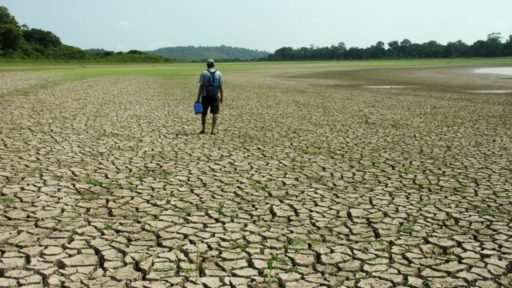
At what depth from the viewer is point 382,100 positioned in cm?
2302

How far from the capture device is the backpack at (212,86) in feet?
39.3

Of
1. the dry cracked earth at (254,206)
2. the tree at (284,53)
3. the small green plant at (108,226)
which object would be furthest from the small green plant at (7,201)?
the tree at (284,53)

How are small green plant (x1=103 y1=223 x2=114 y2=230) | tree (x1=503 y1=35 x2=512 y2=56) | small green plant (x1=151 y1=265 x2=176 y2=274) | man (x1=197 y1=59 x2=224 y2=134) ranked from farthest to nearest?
tree (x1=503 y1=35 x2=512 y2=56) → man (x1=197 y1=59 x2=224 y2=134) → small green plant (x1=103 y1=223 x2=114 y2=230) → small green plant (x1=151 y1=265 x2=176 y2=274)

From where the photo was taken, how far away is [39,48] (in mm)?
97188

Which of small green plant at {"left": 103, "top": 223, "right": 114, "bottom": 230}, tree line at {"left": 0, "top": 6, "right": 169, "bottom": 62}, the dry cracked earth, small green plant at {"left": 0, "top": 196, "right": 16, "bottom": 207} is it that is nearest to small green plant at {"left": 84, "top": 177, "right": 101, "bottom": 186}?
the dry cracked earth

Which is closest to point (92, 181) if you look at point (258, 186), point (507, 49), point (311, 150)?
point (258, 186)

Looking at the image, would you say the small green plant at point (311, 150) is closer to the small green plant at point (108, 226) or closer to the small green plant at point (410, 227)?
the small green plant at point (410, 227)

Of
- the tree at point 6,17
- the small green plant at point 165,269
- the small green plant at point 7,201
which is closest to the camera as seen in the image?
the small green plant at point 165,269

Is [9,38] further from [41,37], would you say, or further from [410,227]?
[410,227]

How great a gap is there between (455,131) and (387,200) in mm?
7790

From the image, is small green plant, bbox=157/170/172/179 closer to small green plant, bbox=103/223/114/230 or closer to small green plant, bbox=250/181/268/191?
small green plant, bbox=250/181/268/191

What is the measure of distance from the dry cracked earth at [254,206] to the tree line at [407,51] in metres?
147

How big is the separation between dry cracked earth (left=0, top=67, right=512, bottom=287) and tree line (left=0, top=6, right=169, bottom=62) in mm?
87417

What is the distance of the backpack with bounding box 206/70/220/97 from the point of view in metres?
12.0
